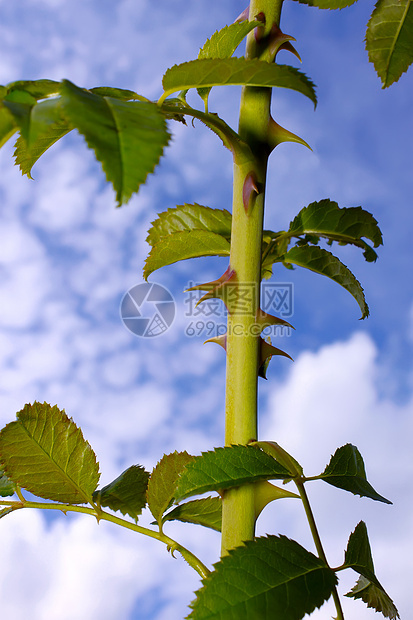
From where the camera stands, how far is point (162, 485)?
983mm

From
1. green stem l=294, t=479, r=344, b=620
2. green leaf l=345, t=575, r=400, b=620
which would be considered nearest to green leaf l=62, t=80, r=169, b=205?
green stem l=294, t=479, r=344, b=620

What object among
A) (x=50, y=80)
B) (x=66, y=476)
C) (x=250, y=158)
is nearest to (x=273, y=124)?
(x=250, y=158)

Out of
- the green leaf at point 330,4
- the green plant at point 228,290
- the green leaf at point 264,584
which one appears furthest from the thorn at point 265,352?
the green leaf at point 330,4

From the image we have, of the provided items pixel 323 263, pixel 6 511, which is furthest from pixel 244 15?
pixel 6 511

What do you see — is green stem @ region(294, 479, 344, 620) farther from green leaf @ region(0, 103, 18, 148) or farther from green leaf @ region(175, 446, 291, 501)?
green leaf @ region(0, 103, 18, 148)

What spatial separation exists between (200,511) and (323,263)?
0.50 meters

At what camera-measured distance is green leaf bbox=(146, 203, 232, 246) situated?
1.13 meters

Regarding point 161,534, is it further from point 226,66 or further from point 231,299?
point 226,66

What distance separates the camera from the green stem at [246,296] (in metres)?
0.87

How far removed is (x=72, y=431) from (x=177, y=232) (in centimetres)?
39

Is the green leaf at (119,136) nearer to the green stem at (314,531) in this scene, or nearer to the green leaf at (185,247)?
the green leaf at (185,247)

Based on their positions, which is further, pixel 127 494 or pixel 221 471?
pixel 127 494

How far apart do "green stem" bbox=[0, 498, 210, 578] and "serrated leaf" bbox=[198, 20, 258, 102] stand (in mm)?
696

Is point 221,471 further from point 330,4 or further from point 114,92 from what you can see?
point 330,4
